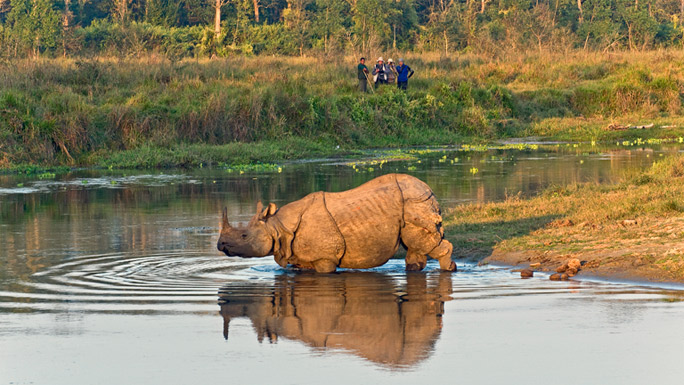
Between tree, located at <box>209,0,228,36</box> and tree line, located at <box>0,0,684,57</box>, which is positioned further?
tree, located at <box>209,0,228,36</box>

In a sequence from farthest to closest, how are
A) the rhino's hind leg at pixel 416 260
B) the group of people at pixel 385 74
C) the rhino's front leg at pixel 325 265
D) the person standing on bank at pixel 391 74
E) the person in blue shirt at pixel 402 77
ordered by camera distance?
the person standing on bank at pixel 391 74
the person in blue shirt at pixel 402 77
the group of people at pixel 385 74
the rhino's hind leg at pixel 416 260
the rhino's front leg at pixel 325 265

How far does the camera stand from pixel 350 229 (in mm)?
10320

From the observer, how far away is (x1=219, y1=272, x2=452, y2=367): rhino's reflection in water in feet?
24.5

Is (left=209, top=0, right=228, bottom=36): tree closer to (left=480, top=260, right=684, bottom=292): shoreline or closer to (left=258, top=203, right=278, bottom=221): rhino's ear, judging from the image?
(left=258, top=203, right=278, bottom=221): rhino's ear

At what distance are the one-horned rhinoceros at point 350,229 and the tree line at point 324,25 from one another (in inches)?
1324

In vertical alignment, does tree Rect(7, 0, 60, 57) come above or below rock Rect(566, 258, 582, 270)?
above

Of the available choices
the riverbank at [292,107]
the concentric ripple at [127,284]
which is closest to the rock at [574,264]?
the concentric ripple at [127,284]

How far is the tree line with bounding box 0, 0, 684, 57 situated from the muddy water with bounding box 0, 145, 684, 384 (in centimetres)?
3294

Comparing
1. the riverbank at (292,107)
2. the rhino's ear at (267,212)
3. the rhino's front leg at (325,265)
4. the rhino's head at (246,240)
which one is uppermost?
the riverbank at (292,107)

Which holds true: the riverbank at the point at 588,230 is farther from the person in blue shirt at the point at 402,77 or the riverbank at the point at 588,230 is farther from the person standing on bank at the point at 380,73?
the person standing on bank at the point at 380,73

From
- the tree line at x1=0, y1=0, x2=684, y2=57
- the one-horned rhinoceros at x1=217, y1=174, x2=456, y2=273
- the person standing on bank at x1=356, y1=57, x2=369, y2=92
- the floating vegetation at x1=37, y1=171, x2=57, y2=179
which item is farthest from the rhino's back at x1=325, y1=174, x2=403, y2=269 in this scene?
the tree line at x1=0, y1=0, x2=684, y2=57

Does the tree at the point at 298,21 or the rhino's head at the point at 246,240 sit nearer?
the rhino's head at the point at 246,240

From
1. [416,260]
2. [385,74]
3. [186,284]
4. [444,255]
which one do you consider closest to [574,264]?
[444,255]

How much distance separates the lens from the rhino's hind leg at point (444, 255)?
1050cm
